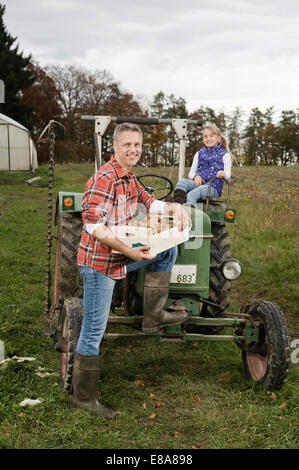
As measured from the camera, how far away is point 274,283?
6.51 m

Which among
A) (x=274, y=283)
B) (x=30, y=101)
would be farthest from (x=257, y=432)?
(x=30, y=101)

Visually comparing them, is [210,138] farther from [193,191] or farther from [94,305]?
[94,305]

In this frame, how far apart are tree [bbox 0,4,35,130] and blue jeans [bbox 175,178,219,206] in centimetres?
2837

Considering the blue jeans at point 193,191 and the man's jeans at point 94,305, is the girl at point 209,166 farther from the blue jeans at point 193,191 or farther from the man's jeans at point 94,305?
the man's jeans at point 94,305

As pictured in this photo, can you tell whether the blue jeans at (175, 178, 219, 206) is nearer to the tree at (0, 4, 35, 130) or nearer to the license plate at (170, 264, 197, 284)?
the license plate at (170, 264, 197, 284)

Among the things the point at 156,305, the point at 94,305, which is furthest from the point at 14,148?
the point at 94,305

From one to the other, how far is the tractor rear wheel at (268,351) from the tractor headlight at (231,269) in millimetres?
261

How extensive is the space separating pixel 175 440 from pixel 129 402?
22.4 inches

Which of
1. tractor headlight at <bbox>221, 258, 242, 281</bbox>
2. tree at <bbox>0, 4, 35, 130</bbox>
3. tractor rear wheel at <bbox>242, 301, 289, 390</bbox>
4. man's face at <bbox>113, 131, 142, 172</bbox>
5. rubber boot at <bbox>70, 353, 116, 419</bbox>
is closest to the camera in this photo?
man's face at <bbox>113, 131, 142, 172</bbox>

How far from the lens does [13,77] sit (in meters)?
33.0

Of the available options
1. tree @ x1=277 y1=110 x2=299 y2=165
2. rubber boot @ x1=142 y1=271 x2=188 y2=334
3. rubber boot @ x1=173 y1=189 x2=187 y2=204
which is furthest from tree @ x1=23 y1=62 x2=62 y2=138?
rubber boot @ x1=142 y1=271 x2=188 y2=334

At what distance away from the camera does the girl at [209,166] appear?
505 centimetres

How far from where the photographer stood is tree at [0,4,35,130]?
32.8 m

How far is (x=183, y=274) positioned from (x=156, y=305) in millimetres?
472
